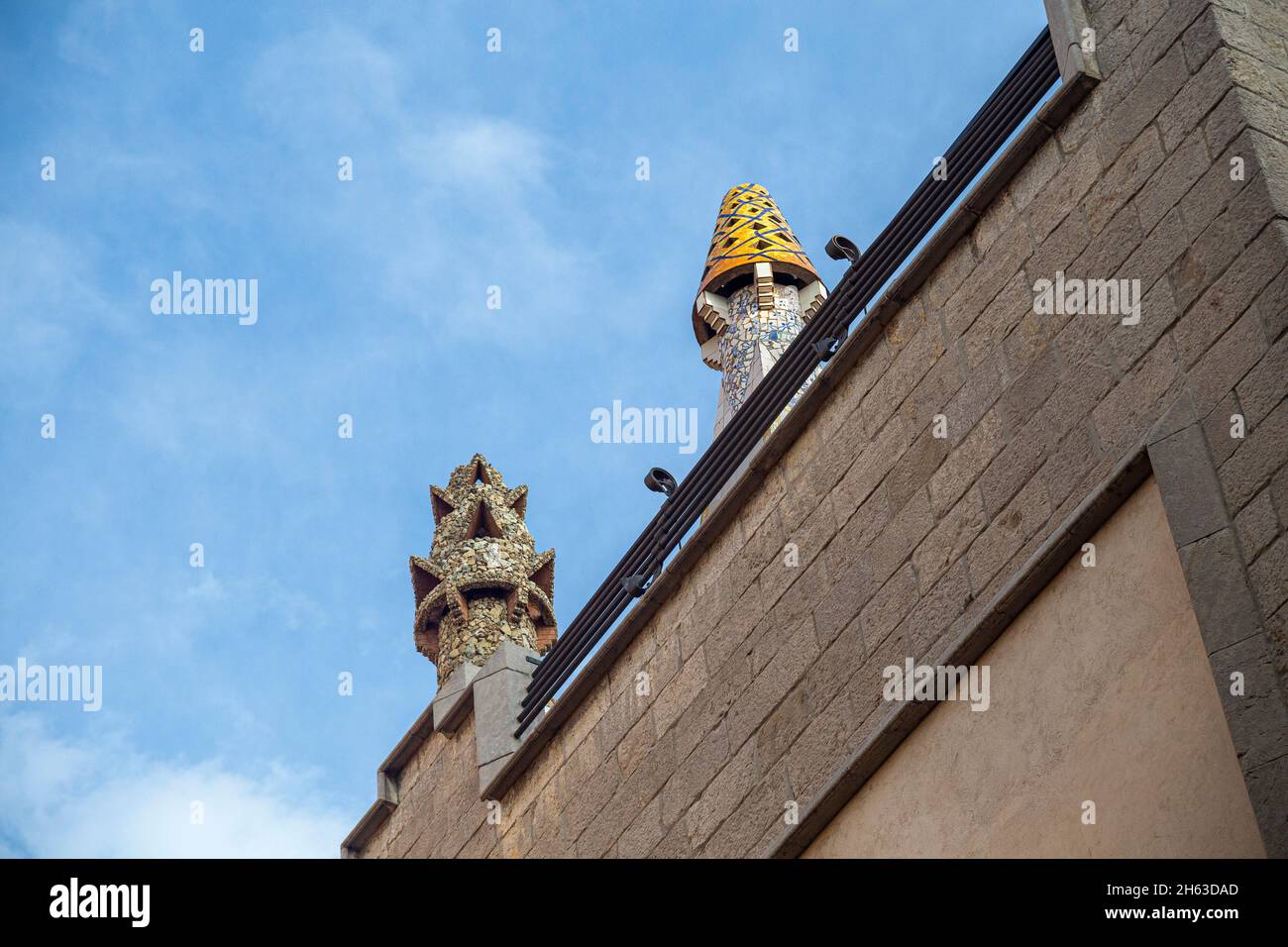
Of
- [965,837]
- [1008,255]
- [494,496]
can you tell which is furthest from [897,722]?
[494,496]

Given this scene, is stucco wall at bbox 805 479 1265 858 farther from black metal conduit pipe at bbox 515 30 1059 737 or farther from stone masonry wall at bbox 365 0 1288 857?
black metal conduit pipe at bbox 515 30 1059 737

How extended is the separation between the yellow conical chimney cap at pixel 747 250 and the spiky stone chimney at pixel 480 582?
9.39 meters

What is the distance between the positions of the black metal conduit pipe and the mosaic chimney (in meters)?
10.1

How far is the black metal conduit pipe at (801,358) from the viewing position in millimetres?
8383

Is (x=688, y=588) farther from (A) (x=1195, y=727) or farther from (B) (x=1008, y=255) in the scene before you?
(A) (x=1195, y=727)

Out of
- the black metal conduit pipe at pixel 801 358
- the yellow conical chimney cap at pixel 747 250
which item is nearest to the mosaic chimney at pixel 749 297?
the yellow conical chimney cap at pixel 747 250
